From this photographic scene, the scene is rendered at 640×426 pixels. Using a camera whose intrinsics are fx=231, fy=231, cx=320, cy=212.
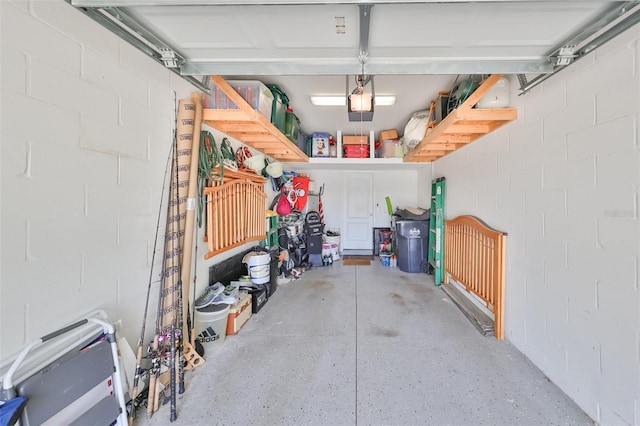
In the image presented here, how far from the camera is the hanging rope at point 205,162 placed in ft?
6.47

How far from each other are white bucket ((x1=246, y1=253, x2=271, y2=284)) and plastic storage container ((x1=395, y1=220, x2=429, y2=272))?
2.42 metres

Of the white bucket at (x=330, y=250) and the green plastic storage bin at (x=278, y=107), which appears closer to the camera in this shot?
the green plastic storage bin at (x=278, y=107)

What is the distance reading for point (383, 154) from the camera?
4.20 m

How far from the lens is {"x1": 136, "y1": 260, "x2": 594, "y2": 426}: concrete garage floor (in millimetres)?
1346

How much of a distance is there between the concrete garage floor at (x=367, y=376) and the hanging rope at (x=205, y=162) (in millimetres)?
1244

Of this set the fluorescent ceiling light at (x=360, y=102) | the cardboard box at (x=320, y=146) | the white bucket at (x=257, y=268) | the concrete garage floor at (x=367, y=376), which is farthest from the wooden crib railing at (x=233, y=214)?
the cardboard box at (x=320, y=146)

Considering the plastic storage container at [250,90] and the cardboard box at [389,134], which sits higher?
A: the cardboard box at [389,134]

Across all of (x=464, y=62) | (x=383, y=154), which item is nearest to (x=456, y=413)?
(x=464, y=62)

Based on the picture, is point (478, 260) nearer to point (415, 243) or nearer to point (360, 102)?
point (415, 243)

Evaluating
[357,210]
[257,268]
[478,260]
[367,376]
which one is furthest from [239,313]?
[357,210]

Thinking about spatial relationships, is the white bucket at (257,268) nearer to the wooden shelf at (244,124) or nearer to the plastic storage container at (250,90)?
the wooden shelf at (244,124)

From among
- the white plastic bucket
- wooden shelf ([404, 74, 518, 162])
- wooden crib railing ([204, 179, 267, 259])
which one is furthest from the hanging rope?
wooden shelf ([404, 74, 518, 162])

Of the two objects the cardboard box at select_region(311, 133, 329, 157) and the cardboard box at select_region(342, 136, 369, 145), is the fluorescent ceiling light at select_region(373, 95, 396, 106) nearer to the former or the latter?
the cardboard box at select_region(342, 136, 369, 145)

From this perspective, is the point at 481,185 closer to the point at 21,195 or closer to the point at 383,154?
the point at 383,154
